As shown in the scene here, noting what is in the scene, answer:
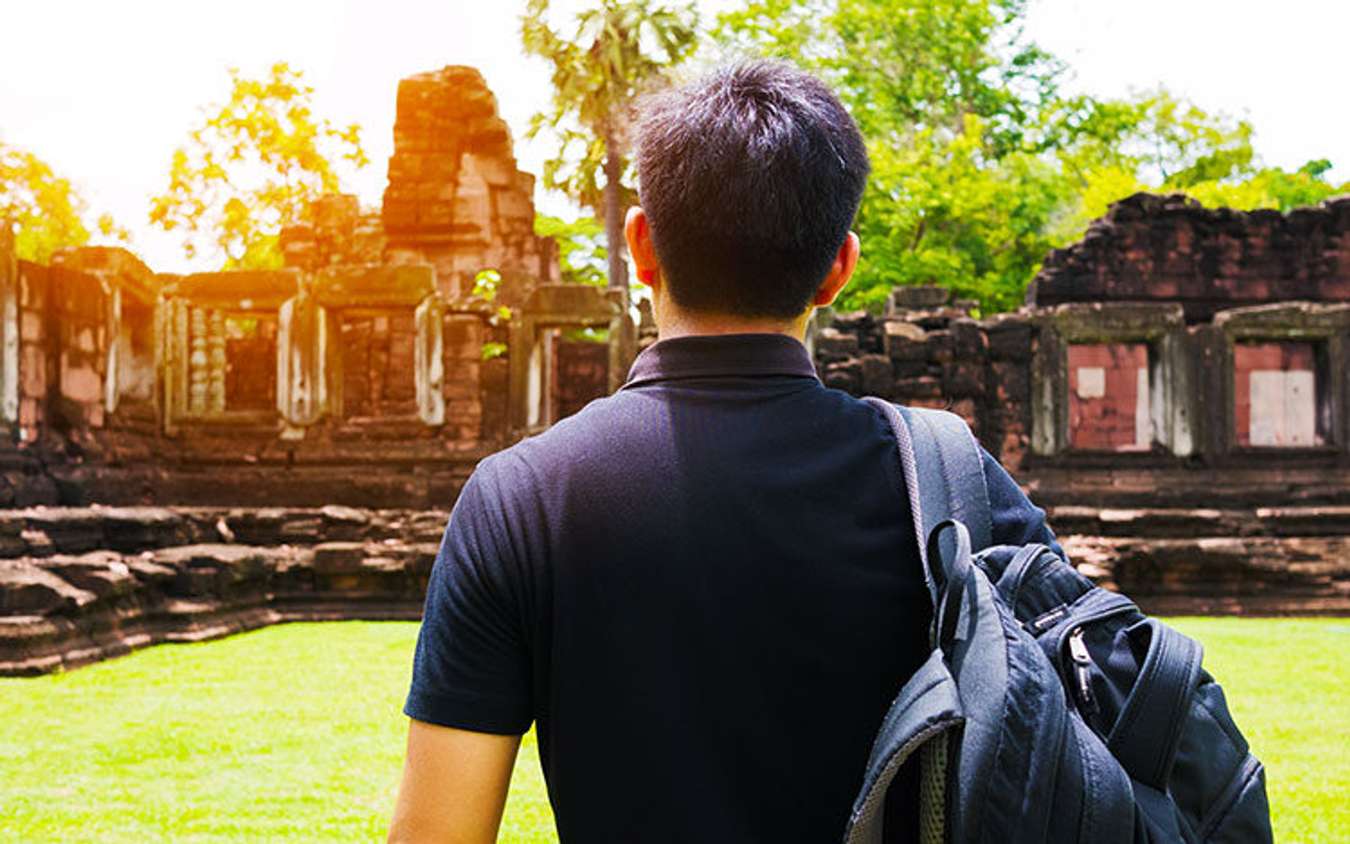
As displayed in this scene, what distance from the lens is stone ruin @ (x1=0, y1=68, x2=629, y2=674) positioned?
10.4 meters

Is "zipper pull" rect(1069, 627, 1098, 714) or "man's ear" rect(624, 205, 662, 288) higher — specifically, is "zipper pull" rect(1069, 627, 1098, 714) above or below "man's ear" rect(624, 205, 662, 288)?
below

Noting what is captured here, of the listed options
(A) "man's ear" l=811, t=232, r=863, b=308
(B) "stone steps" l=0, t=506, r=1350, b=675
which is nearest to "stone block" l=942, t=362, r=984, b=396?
(B) "stone steps" l=0, t=506, r=1350, b=675

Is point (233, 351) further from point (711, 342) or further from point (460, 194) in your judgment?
point (711, 342)

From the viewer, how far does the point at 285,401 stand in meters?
16.0

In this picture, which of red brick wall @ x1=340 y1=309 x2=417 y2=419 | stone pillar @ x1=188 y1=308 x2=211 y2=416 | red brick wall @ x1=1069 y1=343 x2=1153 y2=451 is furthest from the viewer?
red brick wall @ x1=1069 y1=343 x2=1153 y2=451

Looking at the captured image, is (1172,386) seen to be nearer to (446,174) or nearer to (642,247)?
(446,174)

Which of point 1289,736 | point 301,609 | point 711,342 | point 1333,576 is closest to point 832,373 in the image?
point 1333,576

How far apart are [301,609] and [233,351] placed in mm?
10916

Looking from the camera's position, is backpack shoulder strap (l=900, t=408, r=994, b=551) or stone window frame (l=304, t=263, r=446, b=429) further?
stone window frame (l=304, t=263, r=446, b=429)

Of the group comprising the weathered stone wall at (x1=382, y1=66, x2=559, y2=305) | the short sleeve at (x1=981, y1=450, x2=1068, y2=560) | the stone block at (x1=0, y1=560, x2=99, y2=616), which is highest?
the weathered stone wall at (x1=382, y1=66, x2=559, y2=305)

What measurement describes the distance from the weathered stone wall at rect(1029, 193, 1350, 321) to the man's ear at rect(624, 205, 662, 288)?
18.6 meters

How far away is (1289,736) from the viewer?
20.1 feet

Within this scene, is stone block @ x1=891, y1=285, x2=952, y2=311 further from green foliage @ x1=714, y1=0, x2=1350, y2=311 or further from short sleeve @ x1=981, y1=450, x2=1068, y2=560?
short sleeve @ x1=981, y1=450, x2=1068, y2=560

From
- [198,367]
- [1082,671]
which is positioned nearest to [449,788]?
[1082,671]
